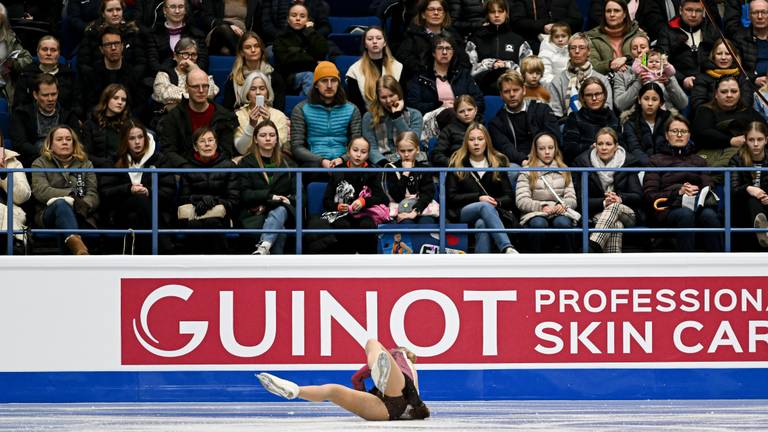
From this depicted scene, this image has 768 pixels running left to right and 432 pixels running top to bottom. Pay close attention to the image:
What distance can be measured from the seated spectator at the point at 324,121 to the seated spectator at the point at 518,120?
133cm

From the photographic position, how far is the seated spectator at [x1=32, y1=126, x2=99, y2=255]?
45.5 ft

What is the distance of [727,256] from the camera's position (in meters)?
14.1

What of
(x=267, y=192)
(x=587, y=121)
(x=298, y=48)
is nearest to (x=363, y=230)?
(x=267, y=192)

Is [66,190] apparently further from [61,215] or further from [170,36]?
[170,36]

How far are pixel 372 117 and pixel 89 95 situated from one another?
298 cm

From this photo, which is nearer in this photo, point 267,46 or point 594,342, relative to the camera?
point 594,342

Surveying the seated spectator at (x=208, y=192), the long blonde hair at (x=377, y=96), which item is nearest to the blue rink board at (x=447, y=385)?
the seated spectator at (x=208, y=192)

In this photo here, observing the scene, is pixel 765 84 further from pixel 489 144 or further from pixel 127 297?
pixel 127 297

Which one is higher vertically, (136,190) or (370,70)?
(370,70)

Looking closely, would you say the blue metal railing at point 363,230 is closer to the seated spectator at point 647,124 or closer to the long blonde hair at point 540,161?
the long blonde hair at point 540,161

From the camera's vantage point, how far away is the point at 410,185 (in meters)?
14.4

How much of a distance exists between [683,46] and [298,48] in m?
3.94

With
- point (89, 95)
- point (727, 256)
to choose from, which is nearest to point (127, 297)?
point (89, 95)

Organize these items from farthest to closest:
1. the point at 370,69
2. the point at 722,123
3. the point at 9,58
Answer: the point at 9,58, the point at 370,69, the point at 722,123
